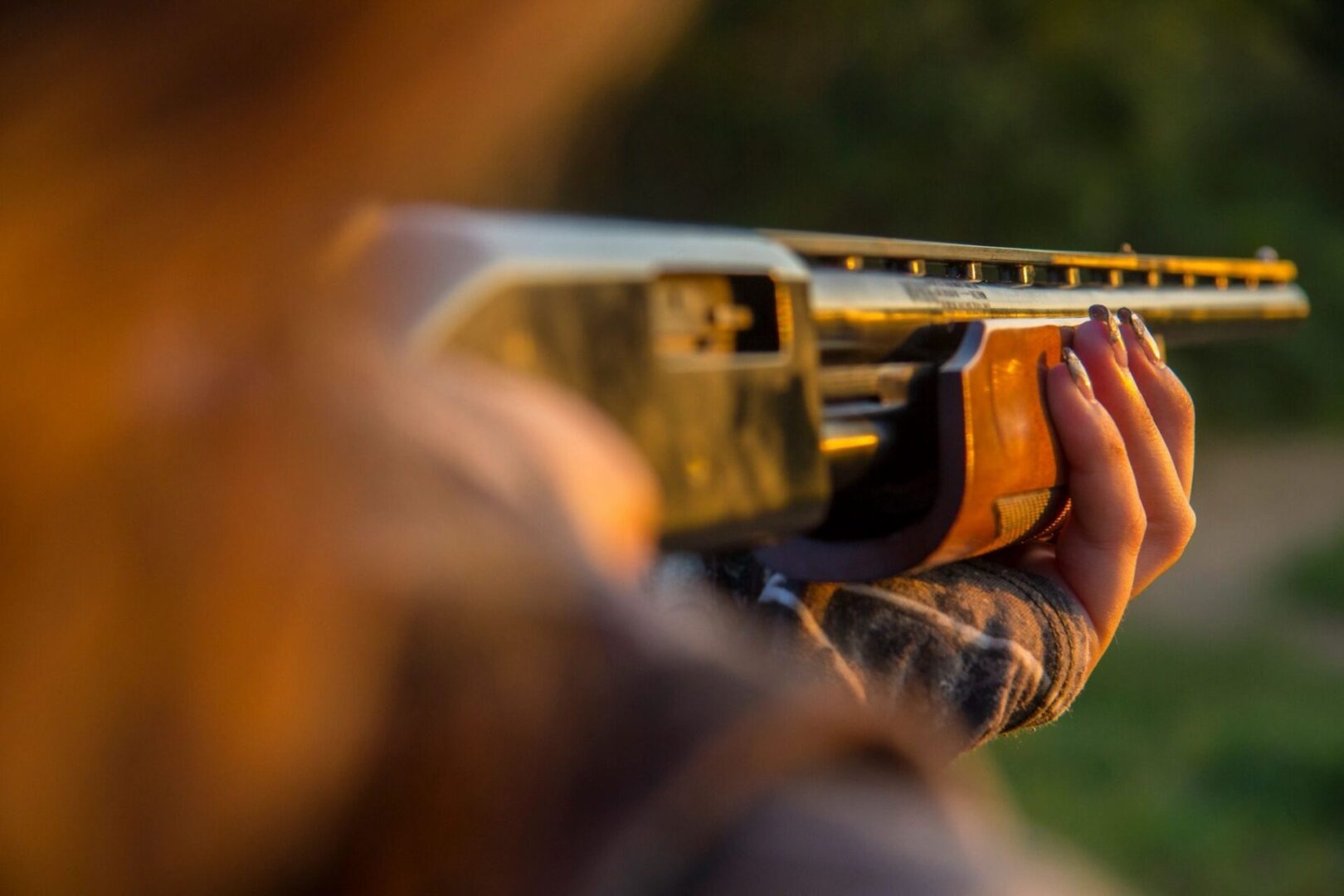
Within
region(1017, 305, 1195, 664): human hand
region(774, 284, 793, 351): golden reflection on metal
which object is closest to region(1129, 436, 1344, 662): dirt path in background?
region(1017, 305, 1195, 664): human hand

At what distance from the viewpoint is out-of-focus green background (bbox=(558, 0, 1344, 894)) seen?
16.3 ft

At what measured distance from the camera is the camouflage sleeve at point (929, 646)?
2.35 ft

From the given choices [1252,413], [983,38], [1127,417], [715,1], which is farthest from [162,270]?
[1252,413]

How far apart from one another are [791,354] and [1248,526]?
5.61 metres

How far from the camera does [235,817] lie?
10.6 inches

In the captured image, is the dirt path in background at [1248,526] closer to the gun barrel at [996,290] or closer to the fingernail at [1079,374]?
the gun barrel at [996,290]

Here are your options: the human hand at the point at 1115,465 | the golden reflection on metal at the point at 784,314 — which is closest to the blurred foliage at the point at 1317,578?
the human hand at the point at 1115,465

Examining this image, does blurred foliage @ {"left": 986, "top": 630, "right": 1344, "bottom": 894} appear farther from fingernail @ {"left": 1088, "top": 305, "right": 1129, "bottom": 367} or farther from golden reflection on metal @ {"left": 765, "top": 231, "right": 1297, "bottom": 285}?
fingernail @ {"left": 1088, "top": 305, "right": 1129, "bottom": 367}

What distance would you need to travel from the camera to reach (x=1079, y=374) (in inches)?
30.4

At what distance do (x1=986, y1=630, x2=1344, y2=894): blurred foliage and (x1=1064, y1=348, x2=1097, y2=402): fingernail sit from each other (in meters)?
2.39

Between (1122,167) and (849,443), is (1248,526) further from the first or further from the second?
(849,443)

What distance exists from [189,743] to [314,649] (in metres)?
0.03

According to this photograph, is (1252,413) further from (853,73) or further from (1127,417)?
(1127,417)

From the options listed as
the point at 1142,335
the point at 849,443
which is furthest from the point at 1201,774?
the point at 849,443
